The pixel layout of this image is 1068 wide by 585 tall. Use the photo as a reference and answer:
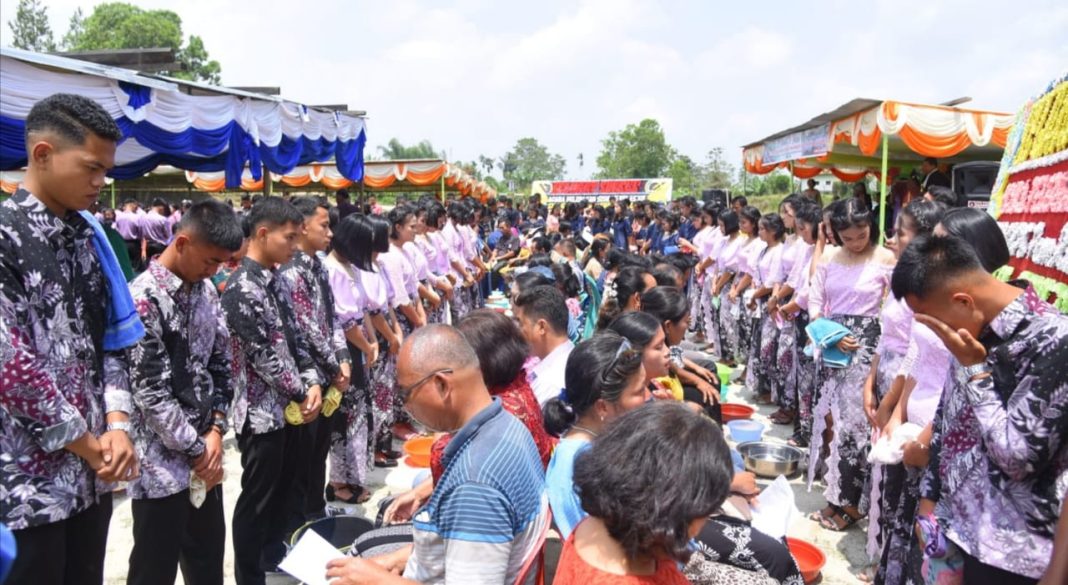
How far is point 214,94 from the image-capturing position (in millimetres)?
7137

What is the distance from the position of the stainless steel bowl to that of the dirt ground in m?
0.09

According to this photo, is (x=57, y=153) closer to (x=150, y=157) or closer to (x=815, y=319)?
(x=815, y=319)

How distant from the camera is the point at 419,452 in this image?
5.09 m

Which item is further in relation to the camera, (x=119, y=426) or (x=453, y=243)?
(x=453, y=243)

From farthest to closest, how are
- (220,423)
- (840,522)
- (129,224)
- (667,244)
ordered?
(129,224) < (667,244) < (840,522) < (220,423)

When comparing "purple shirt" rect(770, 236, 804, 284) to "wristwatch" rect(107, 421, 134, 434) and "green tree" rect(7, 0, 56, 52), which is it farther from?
"green tree" rect(7, 0, 56, 52)

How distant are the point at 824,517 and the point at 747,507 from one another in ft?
5.77

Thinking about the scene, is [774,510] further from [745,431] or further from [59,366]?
[59,366]

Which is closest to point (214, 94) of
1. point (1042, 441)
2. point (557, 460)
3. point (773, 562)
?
point (557, 460)

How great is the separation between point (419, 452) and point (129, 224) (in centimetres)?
1049

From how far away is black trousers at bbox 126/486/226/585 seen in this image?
102 inches

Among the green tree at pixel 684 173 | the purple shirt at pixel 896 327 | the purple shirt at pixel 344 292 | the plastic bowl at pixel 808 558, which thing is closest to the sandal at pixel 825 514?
the plastic bowl at pixel 808 558

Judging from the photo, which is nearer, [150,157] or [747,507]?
[747,507]

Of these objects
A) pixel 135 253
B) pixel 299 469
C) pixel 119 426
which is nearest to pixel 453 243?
pixel 299 469
